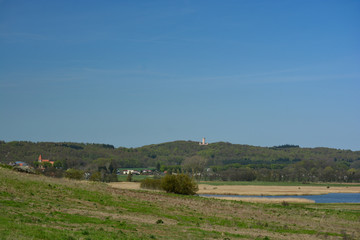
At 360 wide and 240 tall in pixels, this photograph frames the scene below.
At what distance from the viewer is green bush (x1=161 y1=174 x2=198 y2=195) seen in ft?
169

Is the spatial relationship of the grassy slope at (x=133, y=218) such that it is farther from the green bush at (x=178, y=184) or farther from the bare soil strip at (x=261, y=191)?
the bare soil strip at (x=261, y=191)

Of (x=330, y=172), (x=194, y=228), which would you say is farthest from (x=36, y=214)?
(x=330, y=172)

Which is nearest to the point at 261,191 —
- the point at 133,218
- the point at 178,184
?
the point at 178,184

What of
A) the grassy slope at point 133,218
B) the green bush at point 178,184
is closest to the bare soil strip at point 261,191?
the green bush at point 178,184

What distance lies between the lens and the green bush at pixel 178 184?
51.6 meters

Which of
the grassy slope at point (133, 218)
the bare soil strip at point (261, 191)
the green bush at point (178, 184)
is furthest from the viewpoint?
the bare soil strip at point (261, 191)

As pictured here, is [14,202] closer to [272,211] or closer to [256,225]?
[256,225]

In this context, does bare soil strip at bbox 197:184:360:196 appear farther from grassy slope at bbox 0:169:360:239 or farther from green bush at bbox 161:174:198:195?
grassy slope at bbox 0:169:360:239

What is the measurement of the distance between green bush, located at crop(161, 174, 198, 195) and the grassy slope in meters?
10.1

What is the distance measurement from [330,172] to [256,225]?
15719 cm

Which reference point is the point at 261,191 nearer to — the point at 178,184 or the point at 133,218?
the point at 178,184

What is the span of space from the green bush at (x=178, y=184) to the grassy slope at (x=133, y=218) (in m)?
10.1

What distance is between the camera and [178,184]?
51719mm

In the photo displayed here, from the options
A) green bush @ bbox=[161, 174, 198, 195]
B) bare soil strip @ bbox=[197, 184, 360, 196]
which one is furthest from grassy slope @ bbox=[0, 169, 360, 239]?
bare soil strip @ bbox=[197, 184, 360, 196]
